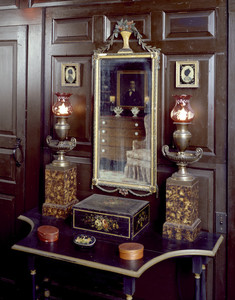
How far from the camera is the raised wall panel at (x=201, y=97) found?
118 inches

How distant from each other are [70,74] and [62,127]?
0.52 metres

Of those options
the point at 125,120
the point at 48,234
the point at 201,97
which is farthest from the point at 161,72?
the point at 48,234

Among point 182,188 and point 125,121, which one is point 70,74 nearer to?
point 125,121

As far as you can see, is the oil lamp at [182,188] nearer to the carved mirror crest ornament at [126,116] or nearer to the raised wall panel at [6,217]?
the carved mirror crest ornament at [126,116]

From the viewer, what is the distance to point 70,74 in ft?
11.4

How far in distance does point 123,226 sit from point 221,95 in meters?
1.28

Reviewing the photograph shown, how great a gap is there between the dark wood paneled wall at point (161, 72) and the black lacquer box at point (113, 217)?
0.28 meters

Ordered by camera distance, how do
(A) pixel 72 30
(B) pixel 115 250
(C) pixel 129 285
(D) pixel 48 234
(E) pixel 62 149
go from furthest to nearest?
1. (A) pixel 72 30
2. (E) pixel 62 149
3. (D) pixel 48 234
4. (B) pixel 115 250
5. (C) pixel 129 285

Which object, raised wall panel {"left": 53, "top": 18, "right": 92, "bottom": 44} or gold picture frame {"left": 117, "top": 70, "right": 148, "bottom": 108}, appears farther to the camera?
raised wall panel {"left": 53, "top": 18, "right": 92, "bottom": 44}

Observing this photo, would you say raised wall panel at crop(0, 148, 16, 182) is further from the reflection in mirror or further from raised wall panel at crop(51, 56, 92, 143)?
the reflection in mirror

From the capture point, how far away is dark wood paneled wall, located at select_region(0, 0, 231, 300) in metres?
3.00

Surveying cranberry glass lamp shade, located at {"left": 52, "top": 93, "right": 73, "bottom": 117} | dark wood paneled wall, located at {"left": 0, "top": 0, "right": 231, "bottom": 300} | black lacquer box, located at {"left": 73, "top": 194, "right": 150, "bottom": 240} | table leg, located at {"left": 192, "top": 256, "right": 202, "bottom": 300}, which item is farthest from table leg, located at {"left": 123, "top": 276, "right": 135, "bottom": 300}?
cranberry glass lamp shade, located at {"left": 52, "top": 93, "right": 73, "bottom": 117}

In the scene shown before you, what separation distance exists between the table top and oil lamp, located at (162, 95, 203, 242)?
0.09m

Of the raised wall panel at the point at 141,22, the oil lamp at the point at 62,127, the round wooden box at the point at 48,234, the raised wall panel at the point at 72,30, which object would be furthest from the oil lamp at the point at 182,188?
the raised wall panel at the point at 72,30
